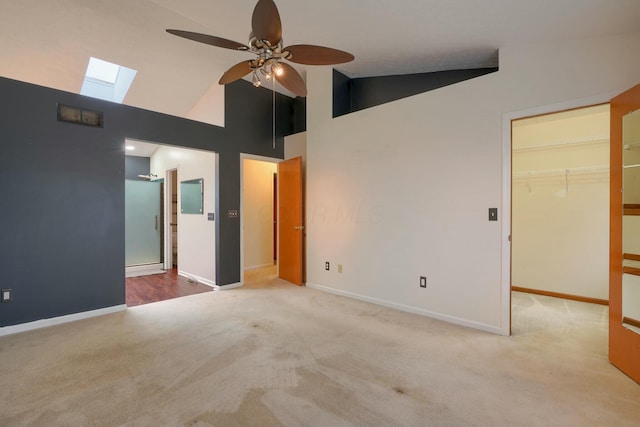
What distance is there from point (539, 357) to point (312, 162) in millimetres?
3475

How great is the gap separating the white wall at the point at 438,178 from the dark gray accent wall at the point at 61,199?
2501 millimetres

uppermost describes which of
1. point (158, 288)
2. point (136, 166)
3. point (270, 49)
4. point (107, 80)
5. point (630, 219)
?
point (107, 80)

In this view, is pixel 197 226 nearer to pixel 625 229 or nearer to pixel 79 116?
pixel 79 116

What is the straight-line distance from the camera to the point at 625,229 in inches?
80.7

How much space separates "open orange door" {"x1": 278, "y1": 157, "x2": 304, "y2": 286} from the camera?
4.52 m

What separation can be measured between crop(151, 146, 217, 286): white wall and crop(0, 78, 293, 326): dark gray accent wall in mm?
951

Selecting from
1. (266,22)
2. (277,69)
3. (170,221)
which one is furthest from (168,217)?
(266,22)

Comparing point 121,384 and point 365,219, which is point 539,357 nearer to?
point 365,219

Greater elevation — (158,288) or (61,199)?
(61,199)

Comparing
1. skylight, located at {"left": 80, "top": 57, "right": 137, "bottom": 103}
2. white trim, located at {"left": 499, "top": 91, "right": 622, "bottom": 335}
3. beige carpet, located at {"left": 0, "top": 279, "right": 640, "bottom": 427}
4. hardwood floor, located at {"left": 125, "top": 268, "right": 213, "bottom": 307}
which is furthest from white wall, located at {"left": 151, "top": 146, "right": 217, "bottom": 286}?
white trim, located at {"left": 499, "top": 91, "right": 622, "bottom": 335}

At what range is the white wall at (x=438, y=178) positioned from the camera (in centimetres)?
240

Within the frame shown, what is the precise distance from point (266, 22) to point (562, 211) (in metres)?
4.33

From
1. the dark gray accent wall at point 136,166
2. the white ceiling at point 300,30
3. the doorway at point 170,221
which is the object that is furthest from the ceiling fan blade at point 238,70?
the dark gray accent wall at point 136,166

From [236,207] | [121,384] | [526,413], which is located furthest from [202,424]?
[236,207]
